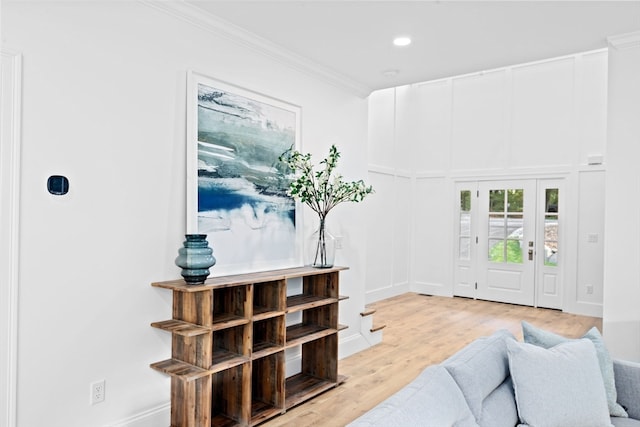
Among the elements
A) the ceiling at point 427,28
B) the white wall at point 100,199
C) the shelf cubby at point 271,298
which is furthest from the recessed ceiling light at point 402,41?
the shelf cubby at point 271,298

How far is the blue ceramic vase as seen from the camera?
8.27 feet

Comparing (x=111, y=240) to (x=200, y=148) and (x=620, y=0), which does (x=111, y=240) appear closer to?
(x=200, y=148)

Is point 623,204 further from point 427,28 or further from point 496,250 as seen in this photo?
point 496,250

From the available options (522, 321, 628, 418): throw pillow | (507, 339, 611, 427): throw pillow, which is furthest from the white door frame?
(522, 321, 628, 418): throw pillow

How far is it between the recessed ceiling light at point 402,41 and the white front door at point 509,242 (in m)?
4.10

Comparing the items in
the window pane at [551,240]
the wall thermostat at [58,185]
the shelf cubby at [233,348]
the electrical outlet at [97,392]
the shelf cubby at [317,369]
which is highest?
the wall thermostat at [58,185]

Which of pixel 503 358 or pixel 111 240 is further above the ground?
pixel 111 240

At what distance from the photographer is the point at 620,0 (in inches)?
101

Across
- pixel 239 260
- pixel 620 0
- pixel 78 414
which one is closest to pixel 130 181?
pixel 239 260

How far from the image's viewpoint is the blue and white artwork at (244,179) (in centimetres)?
286

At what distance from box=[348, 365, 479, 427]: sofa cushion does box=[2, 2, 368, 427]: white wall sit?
65.2 inches

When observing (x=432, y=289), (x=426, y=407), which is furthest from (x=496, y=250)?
(x=426, y=407)

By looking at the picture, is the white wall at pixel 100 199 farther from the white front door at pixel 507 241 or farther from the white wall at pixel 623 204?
the white front door at pixel 507 241

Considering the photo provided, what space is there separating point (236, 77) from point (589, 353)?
2.68m
